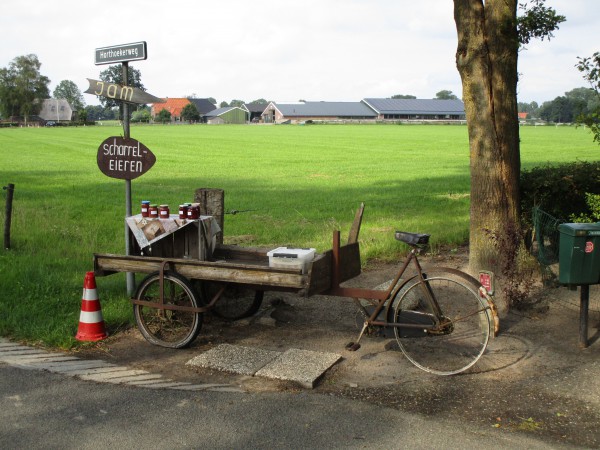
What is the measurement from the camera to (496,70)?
714 cm

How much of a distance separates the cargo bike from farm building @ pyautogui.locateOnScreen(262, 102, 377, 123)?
142 m

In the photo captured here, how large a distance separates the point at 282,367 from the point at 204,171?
24.3 meters

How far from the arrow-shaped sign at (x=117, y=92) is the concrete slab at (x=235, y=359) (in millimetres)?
2810

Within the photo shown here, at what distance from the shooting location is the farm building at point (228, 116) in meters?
162

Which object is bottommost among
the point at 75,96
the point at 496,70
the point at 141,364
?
the point at 141,364

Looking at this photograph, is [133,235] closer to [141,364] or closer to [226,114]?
[141,364]

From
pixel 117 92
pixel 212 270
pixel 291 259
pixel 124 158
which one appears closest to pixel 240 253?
pixel 212 270

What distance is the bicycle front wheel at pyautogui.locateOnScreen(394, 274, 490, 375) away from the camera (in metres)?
5.29

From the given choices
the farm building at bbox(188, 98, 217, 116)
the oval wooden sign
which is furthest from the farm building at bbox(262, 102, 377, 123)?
the oval wooden sign

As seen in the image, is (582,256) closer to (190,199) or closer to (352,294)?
(352,294)

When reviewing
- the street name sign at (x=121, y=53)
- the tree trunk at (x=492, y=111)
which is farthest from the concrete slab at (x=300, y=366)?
the street name sign at (x=121, y=53)

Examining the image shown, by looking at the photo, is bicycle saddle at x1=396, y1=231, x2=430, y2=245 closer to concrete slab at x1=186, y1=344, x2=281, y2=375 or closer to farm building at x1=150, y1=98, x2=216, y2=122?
concrete slab at x1=186, y1=344, x2=281, y2=375

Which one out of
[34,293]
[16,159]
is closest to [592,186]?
[34,293]

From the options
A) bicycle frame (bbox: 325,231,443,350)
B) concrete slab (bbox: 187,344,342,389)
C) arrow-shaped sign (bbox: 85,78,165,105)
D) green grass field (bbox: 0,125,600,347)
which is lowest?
concrete slab (bbox: 187,344,342,389)
